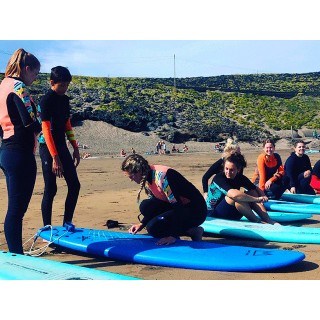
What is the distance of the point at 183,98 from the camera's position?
1581 inches

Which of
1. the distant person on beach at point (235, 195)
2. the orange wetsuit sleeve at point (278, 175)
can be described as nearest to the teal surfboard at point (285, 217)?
the distant person on beach at point (235, 195)

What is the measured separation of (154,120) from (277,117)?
12764 mm

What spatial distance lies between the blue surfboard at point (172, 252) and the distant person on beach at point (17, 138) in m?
0.76

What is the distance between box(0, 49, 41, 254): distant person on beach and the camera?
390 centimetres

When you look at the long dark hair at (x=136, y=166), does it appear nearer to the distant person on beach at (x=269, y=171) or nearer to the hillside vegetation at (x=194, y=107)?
the distant person on beach at (x=269, y=171)

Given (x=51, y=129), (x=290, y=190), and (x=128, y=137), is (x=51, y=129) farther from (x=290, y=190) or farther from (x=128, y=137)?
(x=128, y=137)

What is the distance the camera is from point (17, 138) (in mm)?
3920

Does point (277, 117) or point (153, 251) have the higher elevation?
point (277, 117)

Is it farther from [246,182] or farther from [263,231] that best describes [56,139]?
[263,231]

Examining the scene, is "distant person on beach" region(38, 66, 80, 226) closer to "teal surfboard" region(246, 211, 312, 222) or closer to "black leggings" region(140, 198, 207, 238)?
"black leggings" region(140, 198, 207, 238)

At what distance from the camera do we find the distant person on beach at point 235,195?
5.25 metres

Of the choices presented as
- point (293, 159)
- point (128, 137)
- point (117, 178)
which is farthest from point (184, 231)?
point (128, 137)

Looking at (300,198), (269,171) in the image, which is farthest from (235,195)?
(300,198)

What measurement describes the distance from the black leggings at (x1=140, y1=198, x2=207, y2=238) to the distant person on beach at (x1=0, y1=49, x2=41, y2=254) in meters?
1.18
